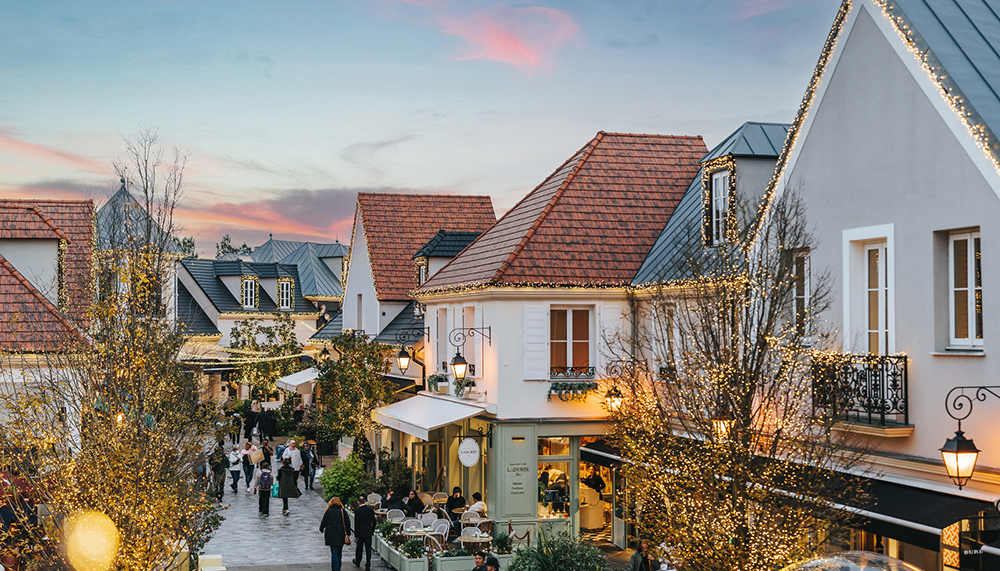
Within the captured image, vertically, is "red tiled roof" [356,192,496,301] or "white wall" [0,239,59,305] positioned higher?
"red tiled roof" [356,192,496,301]

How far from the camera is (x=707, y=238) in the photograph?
68.0 feet

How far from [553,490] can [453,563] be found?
3934mm

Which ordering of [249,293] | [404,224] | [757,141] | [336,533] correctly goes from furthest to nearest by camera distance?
[249,293]
[404,224]
[336,533]
[757,141]

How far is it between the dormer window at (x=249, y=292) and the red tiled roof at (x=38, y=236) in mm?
35601

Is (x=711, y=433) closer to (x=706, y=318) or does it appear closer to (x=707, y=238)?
(x=706, y=318)

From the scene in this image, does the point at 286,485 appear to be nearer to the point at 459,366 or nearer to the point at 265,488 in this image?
the point at 265,488

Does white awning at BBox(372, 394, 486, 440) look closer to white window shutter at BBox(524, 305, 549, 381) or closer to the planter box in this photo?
white window shutter at BBox(524, 305, 549, 381)

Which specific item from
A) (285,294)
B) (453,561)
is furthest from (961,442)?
(285,294)

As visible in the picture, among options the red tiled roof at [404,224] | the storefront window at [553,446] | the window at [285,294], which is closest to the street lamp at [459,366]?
the storefront window at [553,446]

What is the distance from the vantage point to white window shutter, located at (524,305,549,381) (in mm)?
22531

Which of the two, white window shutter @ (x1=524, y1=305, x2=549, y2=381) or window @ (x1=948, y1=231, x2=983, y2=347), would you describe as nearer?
window @ (x1=948, y1=231, x2=983, y2=347)

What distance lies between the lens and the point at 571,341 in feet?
75.5

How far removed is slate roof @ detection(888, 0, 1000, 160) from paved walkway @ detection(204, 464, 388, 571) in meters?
15.8

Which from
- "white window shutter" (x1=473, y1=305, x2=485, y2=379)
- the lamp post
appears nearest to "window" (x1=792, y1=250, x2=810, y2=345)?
the lamp post
